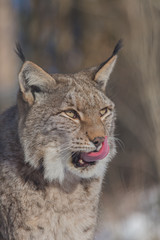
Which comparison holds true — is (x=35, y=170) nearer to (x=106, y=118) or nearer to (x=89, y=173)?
(x=89, y=173)

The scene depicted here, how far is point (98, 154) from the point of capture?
406 centimetres

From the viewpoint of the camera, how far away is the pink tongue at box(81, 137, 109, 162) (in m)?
4.06

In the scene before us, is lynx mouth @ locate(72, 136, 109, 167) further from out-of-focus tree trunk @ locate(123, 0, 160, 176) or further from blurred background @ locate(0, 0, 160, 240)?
blurred background @ locate(0, 0, 160, 240)

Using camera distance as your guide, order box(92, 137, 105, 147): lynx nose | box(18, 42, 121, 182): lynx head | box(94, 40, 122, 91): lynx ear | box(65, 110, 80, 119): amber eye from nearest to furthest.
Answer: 1. box(92, 137, 105, 147): lynx nose
2. box(18, 42, 121, 182): lynx head
3. box(65, 110, 80, 119): amber eye
4. box(94, 40, 122, 91): lynx ear

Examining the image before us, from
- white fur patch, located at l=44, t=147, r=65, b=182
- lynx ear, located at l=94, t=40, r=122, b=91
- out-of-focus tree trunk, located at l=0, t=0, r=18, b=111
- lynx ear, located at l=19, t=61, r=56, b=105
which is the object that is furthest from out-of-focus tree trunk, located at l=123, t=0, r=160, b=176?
out-of-focus tree trunk, located at l=0, t=0, r=18, b=111

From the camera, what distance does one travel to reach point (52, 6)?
13.6 meters

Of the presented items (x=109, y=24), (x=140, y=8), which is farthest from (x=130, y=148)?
(x=140, y=8)

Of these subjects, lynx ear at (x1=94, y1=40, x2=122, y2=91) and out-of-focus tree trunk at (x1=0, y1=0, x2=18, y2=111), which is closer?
lynx ear at (x1=94, y1=40, x2=122, y2=91)

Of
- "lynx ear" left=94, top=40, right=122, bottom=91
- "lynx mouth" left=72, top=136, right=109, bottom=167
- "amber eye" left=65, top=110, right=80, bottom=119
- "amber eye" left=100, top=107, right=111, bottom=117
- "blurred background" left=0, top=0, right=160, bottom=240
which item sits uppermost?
"lynx ear" left=94, top=40, right=122, bottom=91

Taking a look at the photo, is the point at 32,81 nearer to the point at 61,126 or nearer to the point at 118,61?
the point at 61,126

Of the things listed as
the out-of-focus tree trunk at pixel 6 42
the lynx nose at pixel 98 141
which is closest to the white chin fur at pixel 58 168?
the lynx nose at pixel 98 141

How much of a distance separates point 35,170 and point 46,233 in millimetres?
527

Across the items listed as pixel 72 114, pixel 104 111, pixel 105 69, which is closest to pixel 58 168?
pixel 72 114

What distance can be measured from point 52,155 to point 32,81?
2.10 ft
